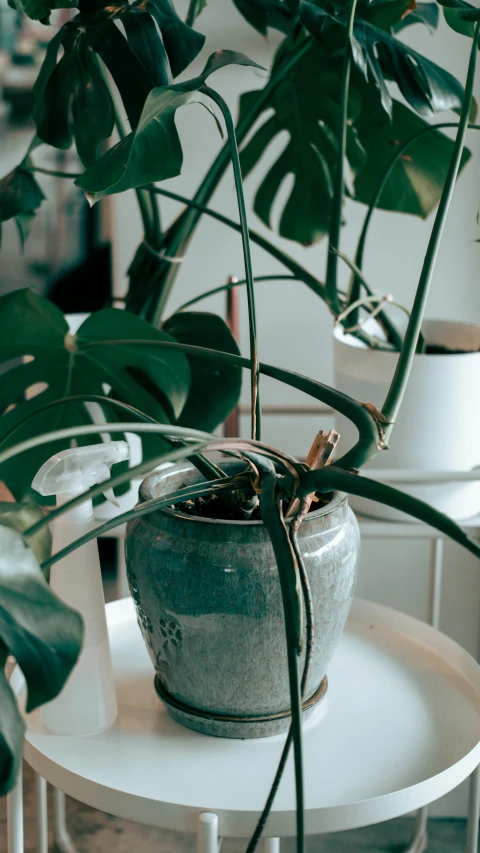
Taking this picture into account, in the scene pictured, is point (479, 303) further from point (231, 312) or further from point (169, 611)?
point (169, 611)

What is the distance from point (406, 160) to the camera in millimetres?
1029

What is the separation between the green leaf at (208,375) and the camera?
916 mm

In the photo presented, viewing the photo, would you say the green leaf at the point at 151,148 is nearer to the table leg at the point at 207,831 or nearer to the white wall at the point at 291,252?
the table leg at the point at 207,831

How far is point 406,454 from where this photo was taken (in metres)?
0.88

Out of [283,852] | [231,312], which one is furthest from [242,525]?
[283,852]

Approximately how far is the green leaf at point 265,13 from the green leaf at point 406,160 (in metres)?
0.15

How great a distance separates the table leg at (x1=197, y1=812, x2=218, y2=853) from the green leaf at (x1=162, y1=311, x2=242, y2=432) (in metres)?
0.46

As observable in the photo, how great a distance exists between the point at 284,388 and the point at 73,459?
2.47ft

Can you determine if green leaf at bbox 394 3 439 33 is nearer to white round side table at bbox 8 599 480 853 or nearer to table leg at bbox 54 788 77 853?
white round side table at bbox 8 599 480 853

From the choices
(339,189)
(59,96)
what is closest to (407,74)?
(339,189)

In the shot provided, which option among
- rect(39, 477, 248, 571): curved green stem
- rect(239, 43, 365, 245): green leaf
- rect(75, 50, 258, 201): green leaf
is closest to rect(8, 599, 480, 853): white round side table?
rect(39, 477, 248, 571): curved green stem

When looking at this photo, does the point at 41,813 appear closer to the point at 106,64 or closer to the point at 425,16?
the point at 106,64

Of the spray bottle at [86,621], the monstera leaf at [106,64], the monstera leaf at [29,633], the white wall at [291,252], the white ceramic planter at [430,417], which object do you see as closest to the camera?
the monstera leaf at [29,633]

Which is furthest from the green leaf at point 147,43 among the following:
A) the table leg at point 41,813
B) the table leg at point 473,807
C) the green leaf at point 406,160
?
the table leg at point 41,813
